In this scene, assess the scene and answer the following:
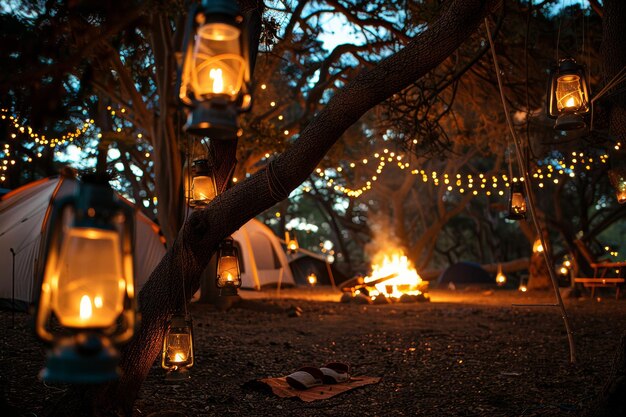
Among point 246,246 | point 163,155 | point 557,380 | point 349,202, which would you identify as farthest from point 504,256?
point 557,380

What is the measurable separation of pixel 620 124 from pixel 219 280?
12.4ft

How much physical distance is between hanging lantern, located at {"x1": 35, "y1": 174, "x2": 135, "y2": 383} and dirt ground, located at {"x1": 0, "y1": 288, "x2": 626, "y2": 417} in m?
2.15

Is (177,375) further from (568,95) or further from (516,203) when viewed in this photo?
(516,203)

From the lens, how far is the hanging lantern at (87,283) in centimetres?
168

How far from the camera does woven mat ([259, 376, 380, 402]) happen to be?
5211 millimetres

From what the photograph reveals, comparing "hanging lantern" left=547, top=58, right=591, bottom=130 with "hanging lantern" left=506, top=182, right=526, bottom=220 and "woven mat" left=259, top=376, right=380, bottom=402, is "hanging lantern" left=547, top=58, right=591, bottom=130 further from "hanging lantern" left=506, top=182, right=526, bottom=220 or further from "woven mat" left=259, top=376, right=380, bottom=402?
"woven mat" left=259, top=376, right=380, bottom=402

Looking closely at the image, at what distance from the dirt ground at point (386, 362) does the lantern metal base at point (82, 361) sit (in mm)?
2159

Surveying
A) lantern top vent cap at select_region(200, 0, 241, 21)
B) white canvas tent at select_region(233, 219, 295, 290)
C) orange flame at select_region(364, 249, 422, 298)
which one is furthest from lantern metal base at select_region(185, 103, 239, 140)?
white canvas tent at select_region(233, 219, 295, 290)

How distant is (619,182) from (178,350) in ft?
13.8

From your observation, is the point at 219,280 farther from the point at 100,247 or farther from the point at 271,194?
the point at 100,247

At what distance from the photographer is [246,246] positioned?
54.6ft

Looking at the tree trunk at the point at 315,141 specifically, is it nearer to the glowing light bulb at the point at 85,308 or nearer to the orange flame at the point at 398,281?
the glowing light bulb at the point at 85,308

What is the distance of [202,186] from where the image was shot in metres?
→ 4.73

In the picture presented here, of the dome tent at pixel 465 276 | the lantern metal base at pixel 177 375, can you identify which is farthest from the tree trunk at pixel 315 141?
the dome tent at pixel 465 276
